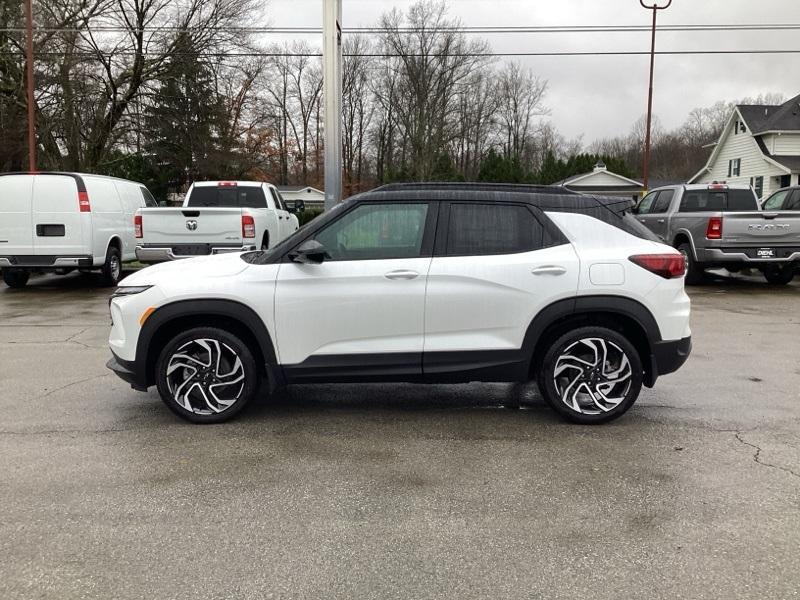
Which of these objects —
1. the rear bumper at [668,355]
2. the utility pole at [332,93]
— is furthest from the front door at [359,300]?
the utility pole at [332,93]

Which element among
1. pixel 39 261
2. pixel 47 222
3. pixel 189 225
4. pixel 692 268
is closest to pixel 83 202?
pixel 47 222

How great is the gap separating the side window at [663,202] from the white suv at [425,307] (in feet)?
33.2

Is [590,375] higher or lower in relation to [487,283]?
lower

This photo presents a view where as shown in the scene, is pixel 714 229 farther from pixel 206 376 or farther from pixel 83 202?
pixel 83 202

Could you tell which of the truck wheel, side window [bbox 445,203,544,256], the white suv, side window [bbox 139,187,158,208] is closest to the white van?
side window [bbox 139,187,158,208]

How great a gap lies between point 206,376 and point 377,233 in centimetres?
166

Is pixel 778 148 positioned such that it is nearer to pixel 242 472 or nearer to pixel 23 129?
pixel 23 129

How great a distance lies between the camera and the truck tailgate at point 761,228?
1203cm

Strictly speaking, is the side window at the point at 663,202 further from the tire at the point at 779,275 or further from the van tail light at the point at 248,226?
the van tail light at the point at 248,226

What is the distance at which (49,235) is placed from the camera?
1199 centimetres

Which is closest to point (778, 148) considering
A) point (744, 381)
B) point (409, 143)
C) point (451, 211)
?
point (409, 143)

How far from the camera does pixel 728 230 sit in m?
12.2

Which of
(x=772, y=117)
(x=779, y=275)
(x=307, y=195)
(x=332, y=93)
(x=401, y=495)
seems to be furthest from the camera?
(x=307, y=195)

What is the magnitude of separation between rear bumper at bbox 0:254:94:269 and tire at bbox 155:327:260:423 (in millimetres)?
8354
